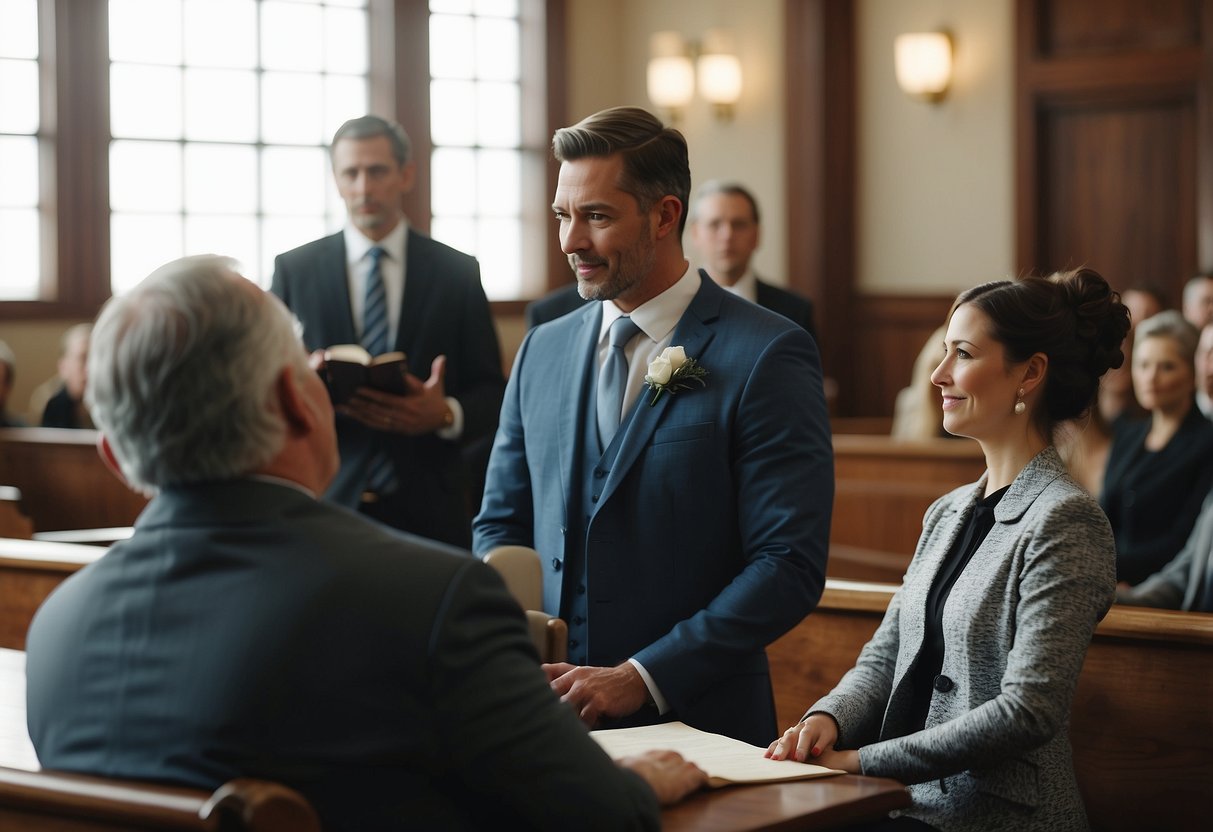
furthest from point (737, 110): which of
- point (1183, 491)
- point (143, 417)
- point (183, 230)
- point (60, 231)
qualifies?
point (143, 417)

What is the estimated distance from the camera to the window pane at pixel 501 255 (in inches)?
408

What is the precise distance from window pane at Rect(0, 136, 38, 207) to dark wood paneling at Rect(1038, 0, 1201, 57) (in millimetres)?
5926

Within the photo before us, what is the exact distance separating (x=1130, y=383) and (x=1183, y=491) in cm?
130

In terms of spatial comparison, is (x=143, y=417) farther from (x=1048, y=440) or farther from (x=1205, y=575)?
(x=1205, y=575)

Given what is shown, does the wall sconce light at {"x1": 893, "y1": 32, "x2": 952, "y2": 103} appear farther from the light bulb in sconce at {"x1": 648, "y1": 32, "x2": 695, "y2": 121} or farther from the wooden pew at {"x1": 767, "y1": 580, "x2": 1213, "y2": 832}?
the wooden pew at {"x1": 767, "y1": 580, "x2": 1213, "y2": 832}

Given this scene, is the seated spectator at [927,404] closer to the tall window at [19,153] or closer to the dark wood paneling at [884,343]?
the dark wood paneling at [884,343]

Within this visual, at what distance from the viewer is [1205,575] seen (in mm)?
3967

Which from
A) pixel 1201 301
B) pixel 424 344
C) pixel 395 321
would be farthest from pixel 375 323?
pixel 1201 301

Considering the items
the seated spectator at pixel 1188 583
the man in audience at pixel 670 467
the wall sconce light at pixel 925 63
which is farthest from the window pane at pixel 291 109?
the man in audience at pixel 670 467

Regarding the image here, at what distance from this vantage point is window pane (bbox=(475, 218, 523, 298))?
34.0ft

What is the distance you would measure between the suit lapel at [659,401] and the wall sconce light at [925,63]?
7.03 m

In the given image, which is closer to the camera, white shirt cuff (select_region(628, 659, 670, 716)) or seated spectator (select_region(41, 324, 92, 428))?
white shirt cuff (select_region(628, 659, 670, 716))

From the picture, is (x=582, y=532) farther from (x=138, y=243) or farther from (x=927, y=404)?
(x=138, y=243)

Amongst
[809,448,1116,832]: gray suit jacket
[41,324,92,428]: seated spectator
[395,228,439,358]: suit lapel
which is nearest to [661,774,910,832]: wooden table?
[809,448,1116,832]: gray suit jacket
